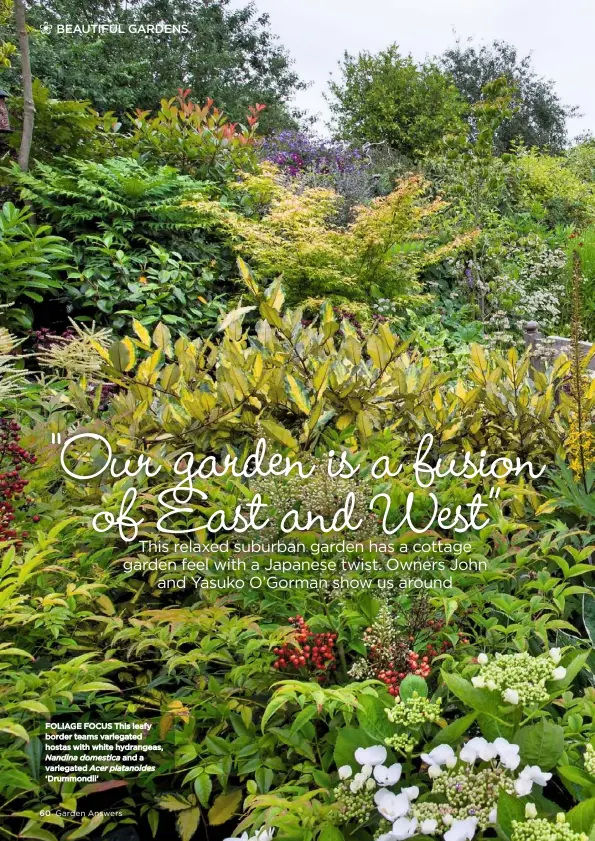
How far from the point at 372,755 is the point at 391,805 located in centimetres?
8

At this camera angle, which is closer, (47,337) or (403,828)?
(403,828)

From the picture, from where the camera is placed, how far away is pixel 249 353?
6.41 feet

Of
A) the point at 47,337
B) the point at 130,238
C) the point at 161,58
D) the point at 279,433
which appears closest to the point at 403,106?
the point at 161,58

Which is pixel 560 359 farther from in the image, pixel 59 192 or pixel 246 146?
pixel 246 146

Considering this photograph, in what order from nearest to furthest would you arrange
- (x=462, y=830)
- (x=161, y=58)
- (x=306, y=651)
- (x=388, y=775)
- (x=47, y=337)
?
(x=462, y=830)
(x=388, y=775)
(x=306, y=651)
(x=47, y=337)
(x=161, y=58)

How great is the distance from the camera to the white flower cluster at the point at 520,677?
0.89 meters

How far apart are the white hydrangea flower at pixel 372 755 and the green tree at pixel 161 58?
1327 cm

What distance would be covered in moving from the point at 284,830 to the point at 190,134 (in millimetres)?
5950

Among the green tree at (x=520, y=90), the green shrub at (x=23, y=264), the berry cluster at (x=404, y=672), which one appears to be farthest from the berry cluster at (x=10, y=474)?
the green tree at (x=520, y=90)

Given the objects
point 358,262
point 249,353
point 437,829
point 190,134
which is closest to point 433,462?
point 249,353

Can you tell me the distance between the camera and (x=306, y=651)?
3.93 ft

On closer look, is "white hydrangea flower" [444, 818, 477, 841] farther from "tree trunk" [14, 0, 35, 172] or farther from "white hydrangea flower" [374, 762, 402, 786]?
"tree trunk" [14, 0, 35, 172]

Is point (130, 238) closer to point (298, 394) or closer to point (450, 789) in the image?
point (298, 394)

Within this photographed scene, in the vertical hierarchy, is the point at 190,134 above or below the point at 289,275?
above
